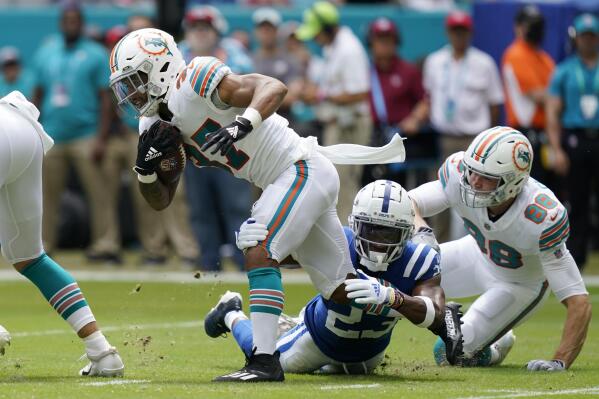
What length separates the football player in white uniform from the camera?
21.0 ft

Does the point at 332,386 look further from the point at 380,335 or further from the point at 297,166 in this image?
the point at 297,166

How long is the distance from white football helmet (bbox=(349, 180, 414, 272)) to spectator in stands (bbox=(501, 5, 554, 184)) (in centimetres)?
637


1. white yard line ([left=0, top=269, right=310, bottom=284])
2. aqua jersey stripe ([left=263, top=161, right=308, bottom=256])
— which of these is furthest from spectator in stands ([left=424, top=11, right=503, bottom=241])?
aqua jersey stripe ([left=263, top=161, right=308, bottom=256])

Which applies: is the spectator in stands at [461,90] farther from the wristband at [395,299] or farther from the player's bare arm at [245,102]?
the wristband at [395,299]

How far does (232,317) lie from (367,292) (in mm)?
1361

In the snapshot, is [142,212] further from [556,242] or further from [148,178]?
[556,242]

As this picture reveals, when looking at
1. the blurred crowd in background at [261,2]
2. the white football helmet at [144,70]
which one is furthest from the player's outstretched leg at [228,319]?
A: the blurred crowd in background at [261,2]

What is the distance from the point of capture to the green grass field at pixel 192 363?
20.0 feet

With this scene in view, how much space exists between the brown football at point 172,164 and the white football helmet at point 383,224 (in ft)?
3.01

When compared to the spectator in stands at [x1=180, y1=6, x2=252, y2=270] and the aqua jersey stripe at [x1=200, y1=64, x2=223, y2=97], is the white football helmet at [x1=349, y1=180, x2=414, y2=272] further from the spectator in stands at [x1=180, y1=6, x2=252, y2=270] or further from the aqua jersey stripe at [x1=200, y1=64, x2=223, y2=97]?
the spectator in stands at [x1=180, y1=6, x2=252, y2=270]

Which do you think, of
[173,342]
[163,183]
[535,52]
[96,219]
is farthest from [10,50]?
[163,183]

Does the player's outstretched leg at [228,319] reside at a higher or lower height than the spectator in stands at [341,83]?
higher

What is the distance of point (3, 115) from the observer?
6.39m

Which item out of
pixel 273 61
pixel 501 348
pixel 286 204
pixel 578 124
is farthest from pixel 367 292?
pixel 273 61
